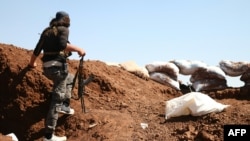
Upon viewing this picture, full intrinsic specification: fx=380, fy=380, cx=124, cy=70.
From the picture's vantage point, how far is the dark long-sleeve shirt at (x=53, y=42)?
482 centimetres

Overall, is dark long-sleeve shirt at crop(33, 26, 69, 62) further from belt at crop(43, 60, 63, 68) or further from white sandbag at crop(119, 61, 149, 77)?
white sandbag at crop(119, 61, 149, 77)

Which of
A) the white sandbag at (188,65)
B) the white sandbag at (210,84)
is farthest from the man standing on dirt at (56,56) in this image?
the white sandbag at (210,84)

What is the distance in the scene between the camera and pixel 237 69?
315 inches

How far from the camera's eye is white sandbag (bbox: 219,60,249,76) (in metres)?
7.96

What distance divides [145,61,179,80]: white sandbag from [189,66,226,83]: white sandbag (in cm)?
Answer: 45

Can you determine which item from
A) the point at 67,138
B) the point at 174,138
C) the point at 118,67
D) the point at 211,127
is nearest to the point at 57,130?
the point at 67,138

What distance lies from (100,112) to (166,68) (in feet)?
9.81

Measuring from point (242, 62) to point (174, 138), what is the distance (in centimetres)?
404

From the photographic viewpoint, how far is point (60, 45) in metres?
4.86

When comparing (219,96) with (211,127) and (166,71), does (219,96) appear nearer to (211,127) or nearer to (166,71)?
(166,71)

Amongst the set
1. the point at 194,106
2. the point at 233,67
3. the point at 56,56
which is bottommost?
the point at 194,106

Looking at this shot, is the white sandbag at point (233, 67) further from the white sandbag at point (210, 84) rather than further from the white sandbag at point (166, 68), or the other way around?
the white sandbag at point (166, 68)

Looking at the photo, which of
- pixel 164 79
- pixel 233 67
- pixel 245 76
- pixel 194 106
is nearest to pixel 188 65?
pixel 164 79

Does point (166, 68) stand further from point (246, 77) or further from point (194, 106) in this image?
point (194, 106)
